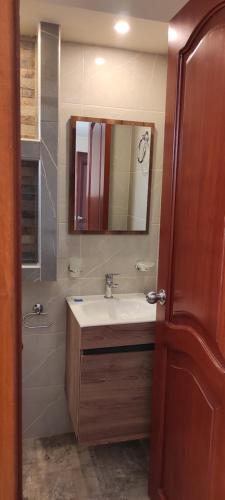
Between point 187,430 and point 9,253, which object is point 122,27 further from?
point 187,430

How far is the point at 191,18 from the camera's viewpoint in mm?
1359

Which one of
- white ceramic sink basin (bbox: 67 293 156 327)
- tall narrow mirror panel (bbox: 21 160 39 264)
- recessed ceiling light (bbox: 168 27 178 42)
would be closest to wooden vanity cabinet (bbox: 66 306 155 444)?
white ceramic sink basin (bbox: 67 293 156 327)

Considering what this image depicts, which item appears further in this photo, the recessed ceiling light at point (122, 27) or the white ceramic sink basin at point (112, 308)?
the white ceramic sink basin at point (112, 308)

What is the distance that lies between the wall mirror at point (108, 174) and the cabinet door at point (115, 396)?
766 millimetres

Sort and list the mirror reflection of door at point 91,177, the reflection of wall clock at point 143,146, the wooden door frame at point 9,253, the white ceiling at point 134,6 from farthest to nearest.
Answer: the reflection of wall clock at point 143,146
the mirror reflection of door at point 91,177
the white ceiling at point 134,6
the wooden door frame at point 9,253

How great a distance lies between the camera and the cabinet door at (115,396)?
75.8 inches

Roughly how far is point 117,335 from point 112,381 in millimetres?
250

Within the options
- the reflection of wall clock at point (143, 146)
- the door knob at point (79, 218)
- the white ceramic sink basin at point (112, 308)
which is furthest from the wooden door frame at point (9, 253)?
the reflection of wall clock at point (143, 146)

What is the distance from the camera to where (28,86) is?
2.06 m

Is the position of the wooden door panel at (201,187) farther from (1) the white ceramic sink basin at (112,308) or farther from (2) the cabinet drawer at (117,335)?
(1) the white ceramic sink basin at (112,308)

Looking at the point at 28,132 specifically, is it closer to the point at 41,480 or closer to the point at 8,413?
the point at 8,413

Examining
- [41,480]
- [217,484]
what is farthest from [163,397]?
[41,480]

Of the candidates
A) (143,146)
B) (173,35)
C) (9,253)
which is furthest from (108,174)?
(9,253)

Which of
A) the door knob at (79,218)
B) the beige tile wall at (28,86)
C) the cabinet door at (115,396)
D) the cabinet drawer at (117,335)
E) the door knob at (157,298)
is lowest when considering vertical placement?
the cabinet door at (115,396)
